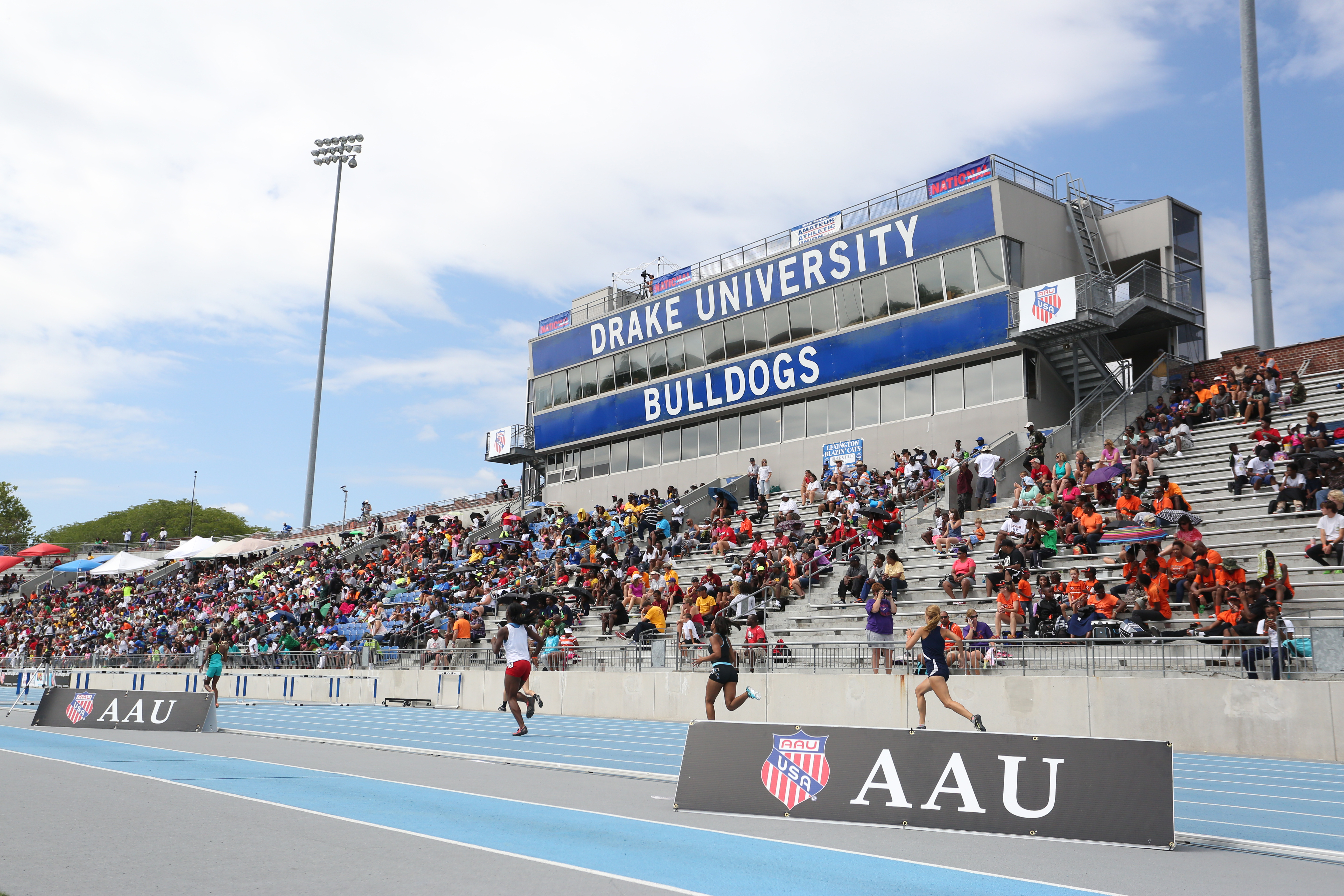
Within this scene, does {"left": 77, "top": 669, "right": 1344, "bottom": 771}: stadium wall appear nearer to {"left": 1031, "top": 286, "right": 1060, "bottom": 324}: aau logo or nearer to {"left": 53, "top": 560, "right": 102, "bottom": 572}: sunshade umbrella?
{"left": 1031, "top": 286, "right": 1060, "bottom": 324}: aau logo

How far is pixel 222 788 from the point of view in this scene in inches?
371

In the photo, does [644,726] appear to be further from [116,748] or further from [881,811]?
[881,811]

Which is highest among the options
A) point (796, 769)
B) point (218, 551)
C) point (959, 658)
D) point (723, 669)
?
point (218, 551)

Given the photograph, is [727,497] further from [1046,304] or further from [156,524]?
[156,524]

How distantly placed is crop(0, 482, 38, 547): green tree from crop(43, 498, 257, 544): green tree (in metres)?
17.0

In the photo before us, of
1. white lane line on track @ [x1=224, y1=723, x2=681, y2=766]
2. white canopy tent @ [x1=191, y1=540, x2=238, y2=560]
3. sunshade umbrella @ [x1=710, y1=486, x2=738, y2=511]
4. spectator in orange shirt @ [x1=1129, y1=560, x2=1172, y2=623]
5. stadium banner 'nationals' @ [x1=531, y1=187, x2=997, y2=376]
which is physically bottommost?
white lane line on track @ [x1=224, y1=723, x2=681, y2=766]

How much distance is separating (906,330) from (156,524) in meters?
99.1

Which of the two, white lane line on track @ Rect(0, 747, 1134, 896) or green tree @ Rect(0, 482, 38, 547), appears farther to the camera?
green tree @ Rect(0, 482, 38, 547)

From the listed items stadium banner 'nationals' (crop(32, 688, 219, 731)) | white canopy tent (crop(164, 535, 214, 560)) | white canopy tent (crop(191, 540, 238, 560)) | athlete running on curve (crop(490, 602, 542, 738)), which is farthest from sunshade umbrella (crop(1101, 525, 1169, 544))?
white canopy tent (crop(164, 535, 214, 560))

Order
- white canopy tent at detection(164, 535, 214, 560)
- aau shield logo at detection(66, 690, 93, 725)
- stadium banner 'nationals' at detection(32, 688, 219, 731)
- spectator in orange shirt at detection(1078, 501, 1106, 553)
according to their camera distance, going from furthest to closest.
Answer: white canopy tent at detection(164, 535, 214, 560)
spectator in orange shirt at detection(1078, 501, 1106, 553)
aau shield logo at detection(66, 690, 93, 725)
stadium banner 'nationals' at detection(32, 688, 219, 731)

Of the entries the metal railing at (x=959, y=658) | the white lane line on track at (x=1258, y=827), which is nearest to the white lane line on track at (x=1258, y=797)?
the white lane line on track at (x=1258, y=827)

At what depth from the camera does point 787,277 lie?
113ft

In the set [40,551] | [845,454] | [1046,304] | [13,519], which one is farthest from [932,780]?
[13,519]

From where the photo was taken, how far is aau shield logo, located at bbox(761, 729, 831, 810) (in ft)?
27.1
